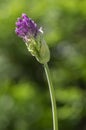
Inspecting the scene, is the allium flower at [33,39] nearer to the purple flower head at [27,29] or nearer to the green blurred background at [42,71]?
the purple flower head at [27,29]

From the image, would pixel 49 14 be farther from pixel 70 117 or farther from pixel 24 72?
pixel 70 117

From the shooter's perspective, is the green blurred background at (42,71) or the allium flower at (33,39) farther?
the green blurred background at (42,71)

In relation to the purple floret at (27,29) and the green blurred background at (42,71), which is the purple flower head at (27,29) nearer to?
the purple floret at (27,29)

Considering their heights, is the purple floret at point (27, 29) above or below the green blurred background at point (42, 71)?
below

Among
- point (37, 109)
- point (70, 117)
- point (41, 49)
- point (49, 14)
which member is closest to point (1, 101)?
point (37, 109)

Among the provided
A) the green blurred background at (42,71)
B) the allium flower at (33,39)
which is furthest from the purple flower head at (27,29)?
the green blurred background at (42,71)

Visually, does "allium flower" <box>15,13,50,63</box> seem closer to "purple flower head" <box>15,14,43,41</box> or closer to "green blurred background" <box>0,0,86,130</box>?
"purple flower head" <box>15,14,43,41</box>

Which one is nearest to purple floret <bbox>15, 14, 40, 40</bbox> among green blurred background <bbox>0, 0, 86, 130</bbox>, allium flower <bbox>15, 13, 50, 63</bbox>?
allium flower <bbox>15, 13, 50, 63</bbox>
